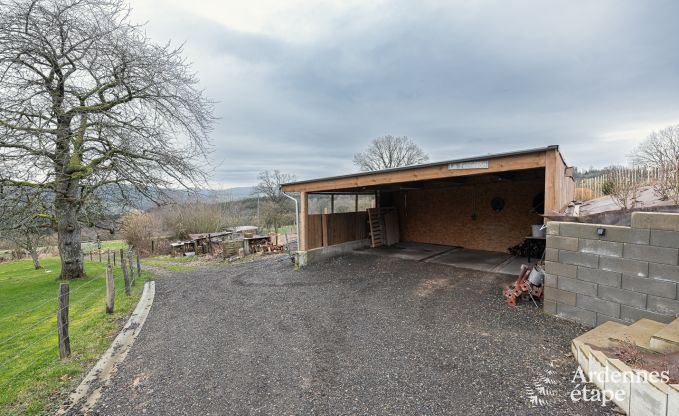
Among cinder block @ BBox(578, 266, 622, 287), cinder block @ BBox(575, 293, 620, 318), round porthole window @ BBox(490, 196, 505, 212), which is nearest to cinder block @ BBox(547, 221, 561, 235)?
cinder block @ BBox(578, 266, 622, 287)

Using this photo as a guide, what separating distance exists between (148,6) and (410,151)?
25172 mm

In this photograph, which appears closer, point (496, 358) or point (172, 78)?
point (496, 358)

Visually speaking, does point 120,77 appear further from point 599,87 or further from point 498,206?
point 599,87

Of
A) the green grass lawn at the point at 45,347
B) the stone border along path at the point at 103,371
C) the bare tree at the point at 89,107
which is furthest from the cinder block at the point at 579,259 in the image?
the bare tree at the point at 89,107

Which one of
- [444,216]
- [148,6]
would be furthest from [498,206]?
[148,6]

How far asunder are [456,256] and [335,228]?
401 centimetres

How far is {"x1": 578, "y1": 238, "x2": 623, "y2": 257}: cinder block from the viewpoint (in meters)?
3.61

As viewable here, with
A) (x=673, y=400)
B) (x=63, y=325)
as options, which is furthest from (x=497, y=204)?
(x=63, y=325)

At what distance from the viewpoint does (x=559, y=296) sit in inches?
164

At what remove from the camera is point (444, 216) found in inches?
429

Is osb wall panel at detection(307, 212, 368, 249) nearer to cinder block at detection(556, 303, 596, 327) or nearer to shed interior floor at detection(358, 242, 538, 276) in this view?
shed interior floor at detection(358, 242, 538, 276)

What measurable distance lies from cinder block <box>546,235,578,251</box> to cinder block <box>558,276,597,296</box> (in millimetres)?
440

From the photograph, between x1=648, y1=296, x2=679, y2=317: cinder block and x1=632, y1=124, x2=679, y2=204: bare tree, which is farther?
x1=632, y1=124, x2=679, y2=204: bare tree

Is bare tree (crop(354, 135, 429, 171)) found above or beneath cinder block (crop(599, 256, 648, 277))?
above
